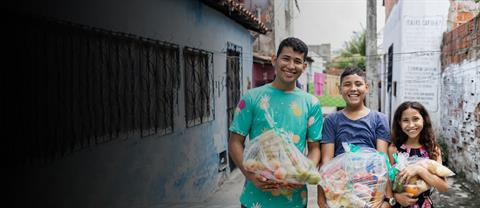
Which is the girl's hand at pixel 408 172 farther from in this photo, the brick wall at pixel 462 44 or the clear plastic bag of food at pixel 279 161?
the brick wall at pixel 462 44

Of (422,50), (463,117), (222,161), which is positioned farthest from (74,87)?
(422,50)

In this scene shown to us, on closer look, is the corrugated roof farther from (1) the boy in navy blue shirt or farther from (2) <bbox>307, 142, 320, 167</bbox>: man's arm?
(2) <bbox>307, 142, 320, 167</bbox>: man's arm

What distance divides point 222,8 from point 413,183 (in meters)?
2.39

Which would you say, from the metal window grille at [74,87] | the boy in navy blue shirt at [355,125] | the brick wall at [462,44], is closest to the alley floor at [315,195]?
the boy in navy blue shirt at [355,125]

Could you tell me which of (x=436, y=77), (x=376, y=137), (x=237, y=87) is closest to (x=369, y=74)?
(x=436, y=77)

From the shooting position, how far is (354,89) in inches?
78.3

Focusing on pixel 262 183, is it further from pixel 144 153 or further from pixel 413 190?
pixel 413 190

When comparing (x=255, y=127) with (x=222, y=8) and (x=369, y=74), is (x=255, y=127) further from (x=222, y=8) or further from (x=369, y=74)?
(x=369, y=74)

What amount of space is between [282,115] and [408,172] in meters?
0.64

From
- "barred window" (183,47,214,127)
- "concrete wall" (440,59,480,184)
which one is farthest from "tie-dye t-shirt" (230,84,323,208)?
"concrete wall" (440,59,480,184)

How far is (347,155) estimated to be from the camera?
5.90 feet

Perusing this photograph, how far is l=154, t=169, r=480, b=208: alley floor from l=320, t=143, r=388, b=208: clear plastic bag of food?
1290 millimetres

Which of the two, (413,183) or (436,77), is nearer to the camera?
(413,183)

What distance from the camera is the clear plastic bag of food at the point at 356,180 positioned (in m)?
1.74
